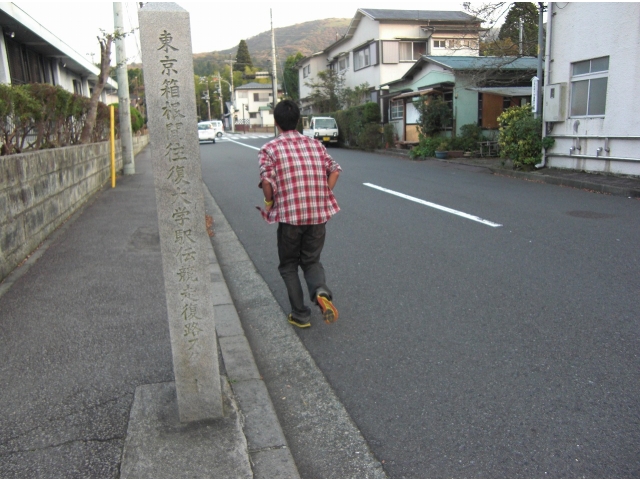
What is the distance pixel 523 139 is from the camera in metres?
15.2

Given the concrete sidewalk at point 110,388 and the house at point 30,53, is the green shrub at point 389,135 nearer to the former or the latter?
the house at point 30,53

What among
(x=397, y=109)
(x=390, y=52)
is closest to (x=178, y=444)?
(x=397, y=109)

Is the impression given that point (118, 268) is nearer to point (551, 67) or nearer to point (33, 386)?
point (33, 386)

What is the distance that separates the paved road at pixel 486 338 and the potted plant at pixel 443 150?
12415 mm

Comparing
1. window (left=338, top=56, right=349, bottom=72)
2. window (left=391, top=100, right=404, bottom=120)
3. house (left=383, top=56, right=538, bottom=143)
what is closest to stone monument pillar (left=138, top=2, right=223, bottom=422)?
house (left=383, top=56, right=538, bottom=143)

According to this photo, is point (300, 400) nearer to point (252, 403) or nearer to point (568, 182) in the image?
point (252, 403)

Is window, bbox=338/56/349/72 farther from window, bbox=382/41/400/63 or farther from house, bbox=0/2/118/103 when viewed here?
house, bbox=0/2/118/103

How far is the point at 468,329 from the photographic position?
4.36 metres

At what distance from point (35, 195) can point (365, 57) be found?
32.5 metres

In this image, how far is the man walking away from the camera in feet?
Answer: 13.8

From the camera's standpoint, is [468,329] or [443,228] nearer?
[468,329]

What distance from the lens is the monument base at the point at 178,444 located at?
8.59 feet

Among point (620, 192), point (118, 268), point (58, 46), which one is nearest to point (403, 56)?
point (58, 46)

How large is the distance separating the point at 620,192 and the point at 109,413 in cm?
1060
